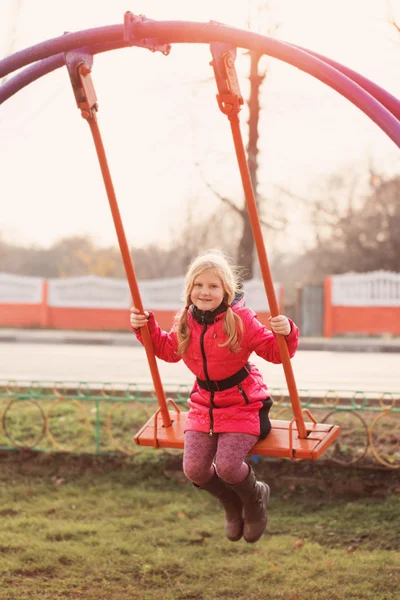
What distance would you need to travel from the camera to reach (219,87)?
3.33 m

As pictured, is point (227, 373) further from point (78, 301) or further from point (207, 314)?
point (78, 301)

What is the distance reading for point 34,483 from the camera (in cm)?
645

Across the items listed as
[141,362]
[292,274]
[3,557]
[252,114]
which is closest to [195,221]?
[292,274]

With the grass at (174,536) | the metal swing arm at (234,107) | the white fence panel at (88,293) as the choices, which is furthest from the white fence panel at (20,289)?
the metal swing arm at (234,107)

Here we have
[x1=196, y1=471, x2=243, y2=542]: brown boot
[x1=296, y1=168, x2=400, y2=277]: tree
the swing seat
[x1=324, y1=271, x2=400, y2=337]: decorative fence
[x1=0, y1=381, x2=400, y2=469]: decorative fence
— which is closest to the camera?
the swing seat

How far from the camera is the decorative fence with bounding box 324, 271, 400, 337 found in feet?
56.2

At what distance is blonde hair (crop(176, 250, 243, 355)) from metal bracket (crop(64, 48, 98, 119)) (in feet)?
2.82

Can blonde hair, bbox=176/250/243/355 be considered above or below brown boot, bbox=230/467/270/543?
above

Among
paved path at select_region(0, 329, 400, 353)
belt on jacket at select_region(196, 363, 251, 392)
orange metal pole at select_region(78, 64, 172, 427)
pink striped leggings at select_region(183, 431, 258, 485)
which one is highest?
orange metal pole at select_region(78, 64, 172, 427)

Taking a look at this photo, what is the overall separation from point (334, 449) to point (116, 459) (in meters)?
1.81

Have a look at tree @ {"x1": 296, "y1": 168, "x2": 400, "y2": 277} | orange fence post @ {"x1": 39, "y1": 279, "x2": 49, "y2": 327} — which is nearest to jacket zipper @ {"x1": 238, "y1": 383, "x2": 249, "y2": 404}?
orange fence post @ {"x1": 39, "y1": 279, "x2": 49, "y2": 327}

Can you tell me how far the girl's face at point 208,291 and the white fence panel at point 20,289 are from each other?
51.2 feet

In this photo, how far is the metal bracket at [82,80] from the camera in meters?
3.56

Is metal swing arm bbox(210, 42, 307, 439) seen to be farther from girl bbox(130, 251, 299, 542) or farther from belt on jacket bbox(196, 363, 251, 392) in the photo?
belt on jacket bbox(196, 363, 251, 392)
